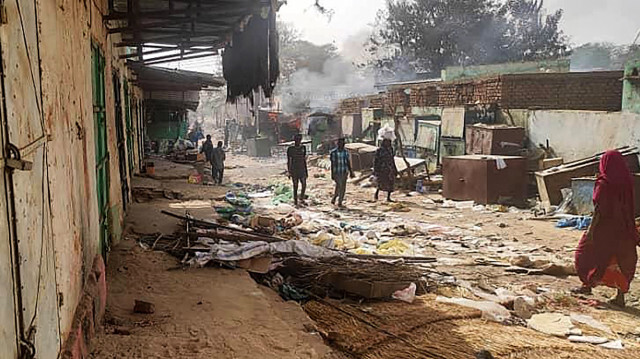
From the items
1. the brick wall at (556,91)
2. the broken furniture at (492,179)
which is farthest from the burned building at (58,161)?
the brick wall at (556,91)

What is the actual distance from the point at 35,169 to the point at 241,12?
4050mm

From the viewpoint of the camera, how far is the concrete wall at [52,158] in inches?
73.9

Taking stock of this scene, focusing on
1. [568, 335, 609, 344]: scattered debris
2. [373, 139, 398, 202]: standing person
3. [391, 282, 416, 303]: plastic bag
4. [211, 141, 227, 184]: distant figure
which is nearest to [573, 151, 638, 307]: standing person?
[568, 335, 609, 344]: scattered debris

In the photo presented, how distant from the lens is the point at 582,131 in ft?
43.1

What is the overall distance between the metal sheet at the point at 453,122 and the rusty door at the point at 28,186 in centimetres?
1554

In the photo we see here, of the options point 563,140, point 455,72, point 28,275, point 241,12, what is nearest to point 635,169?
point 563,140

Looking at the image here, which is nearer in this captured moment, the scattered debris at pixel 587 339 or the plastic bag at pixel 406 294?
the scattered debris at pixel 587 339

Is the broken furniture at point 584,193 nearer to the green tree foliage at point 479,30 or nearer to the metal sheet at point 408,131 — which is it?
the metal sheet at point 408,131

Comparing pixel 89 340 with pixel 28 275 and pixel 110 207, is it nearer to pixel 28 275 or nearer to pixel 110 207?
pixel 28 275

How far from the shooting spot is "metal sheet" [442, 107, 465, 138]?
1694 cm

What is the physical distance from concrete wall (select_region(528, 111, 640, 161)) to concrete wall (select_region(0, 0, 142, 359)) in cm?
1124

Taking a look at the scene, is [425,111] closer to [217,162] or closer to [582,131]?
[582,131]

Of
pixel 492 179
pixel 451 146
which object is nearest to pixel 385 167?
pixel 492 179

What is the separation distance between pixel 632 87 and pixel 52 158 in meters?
12.6
